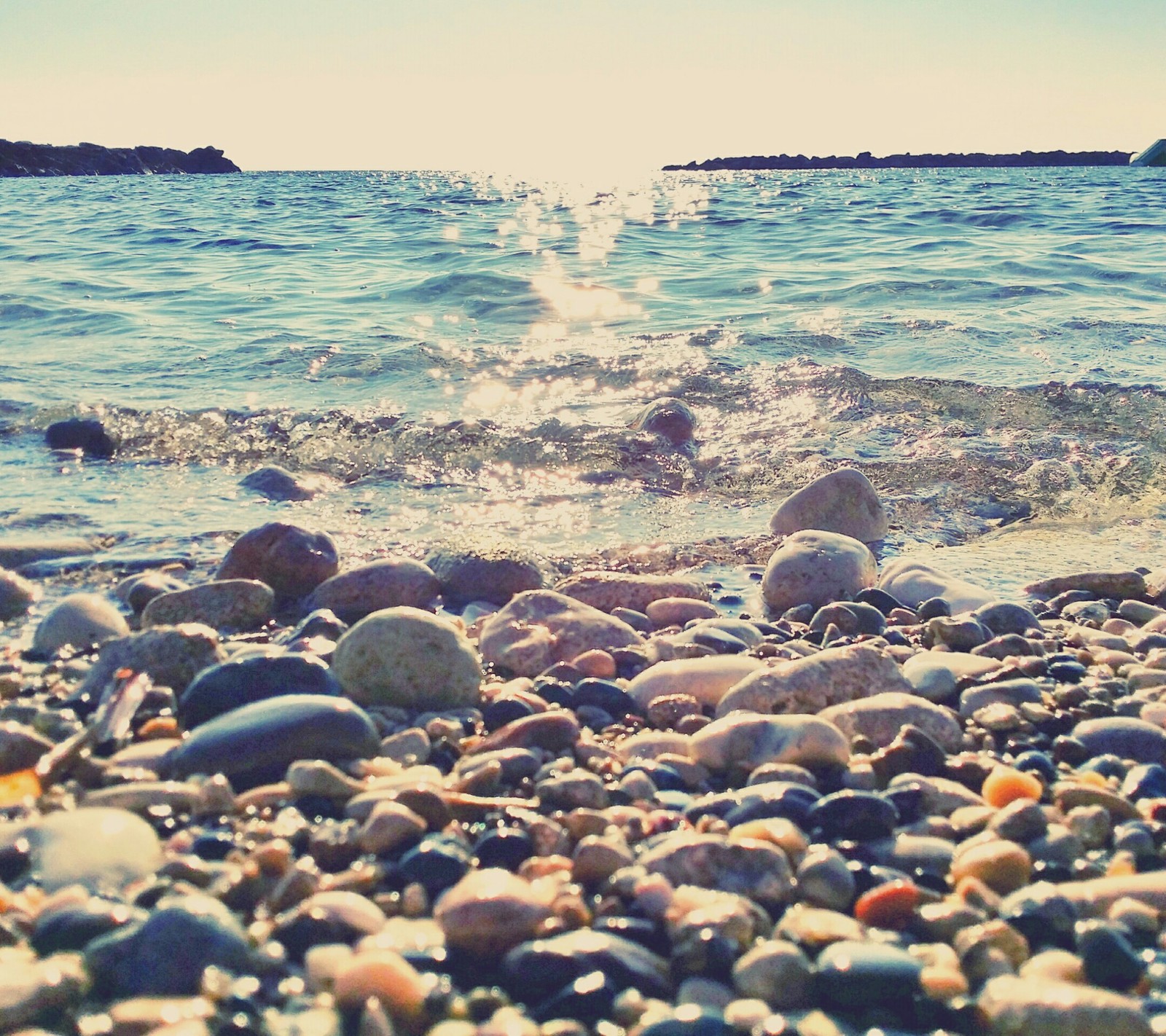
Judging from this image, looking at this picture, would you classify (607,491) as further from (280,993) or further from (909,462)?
(280,993)

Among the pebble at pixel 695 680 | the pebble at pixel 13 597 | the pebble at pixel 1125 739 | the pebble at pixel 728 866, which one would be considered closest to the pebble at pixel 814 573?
the pebble at pixel 695 680

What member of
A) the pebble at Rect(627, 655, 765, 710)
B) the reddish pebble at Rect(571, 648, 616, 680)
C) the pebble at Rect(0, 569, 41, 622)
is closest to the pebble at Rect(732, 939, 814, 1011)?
the pebble at Rect(627, 655, 765, 710)

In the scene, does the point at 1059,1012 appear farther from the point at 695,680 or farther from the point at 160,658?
the point at 160,658

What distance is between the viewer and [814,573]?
362 cm

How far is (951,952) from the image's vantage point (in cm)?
157

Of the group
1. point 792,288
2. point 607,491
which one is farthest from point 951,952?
point 792,288

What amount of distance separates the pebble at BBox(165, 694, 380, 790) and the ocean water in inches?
80.6

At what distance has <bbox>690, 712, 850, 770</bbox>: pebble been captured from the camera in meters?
2.18

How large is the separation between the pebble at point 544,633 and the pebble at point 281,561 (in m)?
0.74

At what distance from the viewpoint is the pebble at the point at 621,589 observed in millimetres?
3537

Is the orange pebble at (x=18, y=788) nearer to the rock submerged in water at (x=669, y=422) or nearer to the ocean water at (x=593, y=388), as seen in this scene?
the ocean water at (x=593, y=388)

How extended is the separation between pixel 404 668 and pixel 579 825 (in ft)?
2.63

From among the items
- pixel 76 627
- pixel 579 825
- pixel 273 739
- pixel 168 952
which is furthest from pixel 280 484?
pixel 168 952

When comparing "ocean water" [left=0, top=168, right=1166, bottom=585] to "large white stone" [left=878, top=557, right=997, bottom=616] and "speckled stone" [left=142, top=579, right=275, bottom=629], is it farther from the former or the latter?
"speckled stone" [left=142, top=579, right=275, bottom=629]
